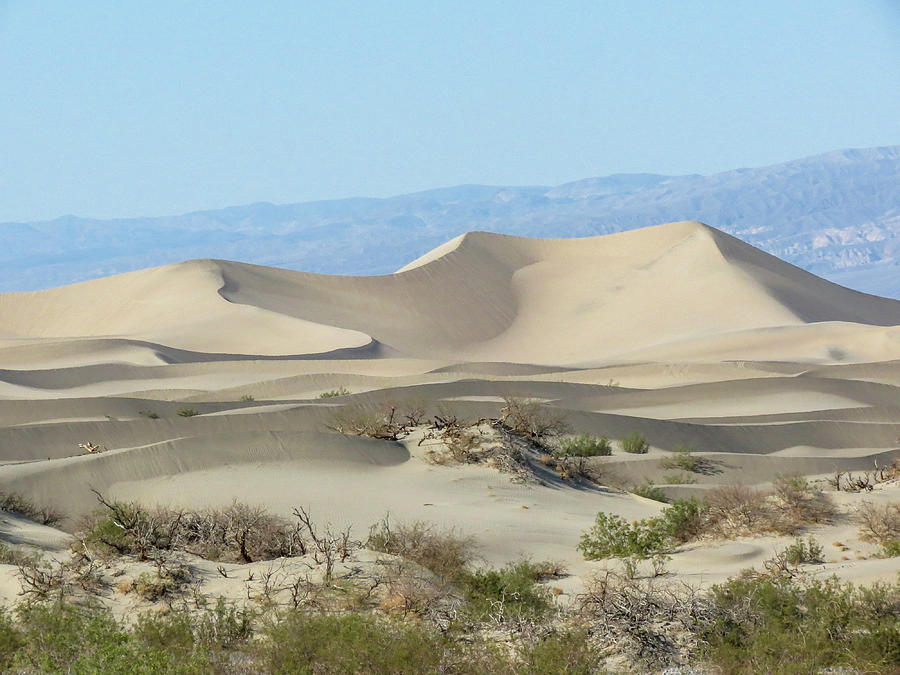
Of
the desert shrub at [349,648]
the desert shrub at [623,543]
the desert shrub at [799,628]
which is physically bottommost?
the desert shrub at [623,543]

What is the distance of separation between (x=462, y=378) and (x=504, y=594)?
3029 centimetres

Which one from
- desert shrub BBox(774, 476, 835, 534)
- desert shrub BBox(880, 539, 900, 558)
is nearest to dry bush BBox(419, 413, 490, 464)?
desert shrub BBox(774, 476, 835, 534)

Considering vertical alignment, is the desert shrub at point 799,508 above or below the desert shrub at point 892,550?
below

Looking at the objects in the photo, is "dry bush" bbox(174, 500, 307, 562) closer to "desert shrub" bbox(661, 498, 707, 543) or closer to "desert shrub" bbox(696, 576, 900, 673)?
"desert shrub" bbox(696, 576, 900, 673)

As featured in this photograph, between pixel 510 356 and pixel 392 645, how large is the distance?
53.5 metres

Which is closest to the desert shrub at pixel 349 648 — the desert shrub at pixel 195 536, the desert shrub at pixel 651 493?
the desert shrub at pixel 195 536

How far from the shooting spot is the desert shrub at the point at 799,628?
26.8 ft

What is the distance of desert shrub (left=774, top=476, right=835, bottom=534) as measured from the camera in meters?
14.3

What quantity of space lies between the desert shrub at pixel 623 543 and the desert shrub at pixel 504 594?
1599mm

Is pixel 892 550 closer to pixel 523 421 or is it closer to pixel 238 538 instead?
pixel 238 538

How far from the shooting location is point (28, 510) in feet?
55.0

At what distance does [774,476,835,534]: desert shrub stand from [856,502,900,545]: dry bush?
49 cm

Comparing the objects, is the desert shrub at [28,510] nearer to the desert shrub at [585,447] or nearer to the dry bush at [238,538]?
the dry bush at [238,538]

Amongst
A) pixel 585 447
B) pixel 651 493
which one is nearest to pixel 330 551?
pixel 651 493
